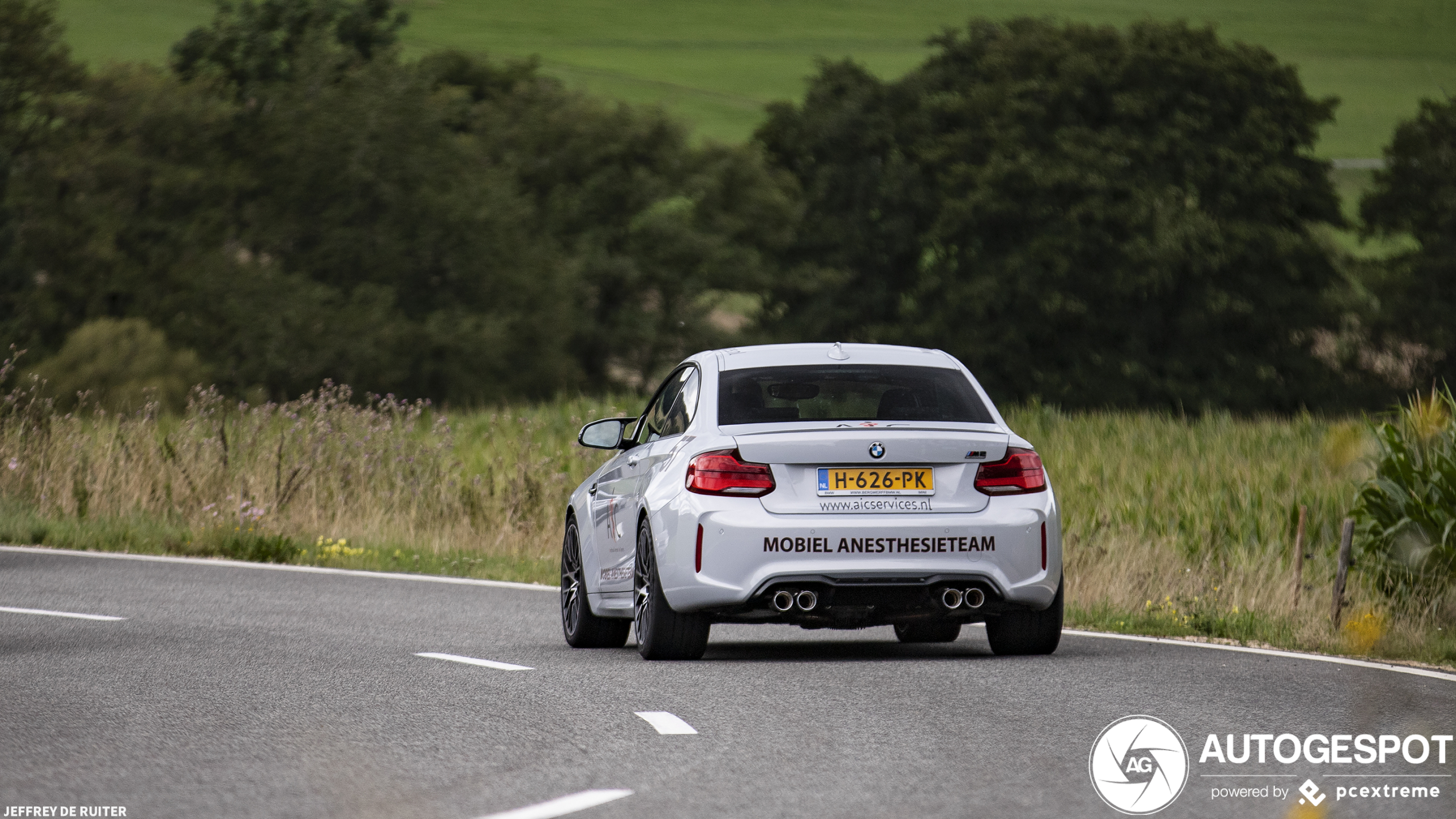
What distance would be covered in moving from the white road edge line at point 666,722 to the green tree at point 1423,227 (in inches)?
2108

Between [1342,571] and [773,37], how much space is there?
368 feet

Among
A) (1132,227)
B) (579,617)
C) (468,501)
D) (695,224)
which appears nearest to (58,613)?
(579,617)

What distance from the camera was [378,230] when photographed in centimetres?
6131

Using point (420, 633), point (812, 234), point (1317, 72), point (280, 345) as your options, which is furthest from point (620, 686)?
point (1317, 72)

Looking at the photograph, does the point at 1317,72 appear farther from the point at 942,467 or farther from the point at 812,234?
the point at 942,467

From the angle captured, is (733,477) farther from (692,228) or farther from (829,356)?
(692,228)

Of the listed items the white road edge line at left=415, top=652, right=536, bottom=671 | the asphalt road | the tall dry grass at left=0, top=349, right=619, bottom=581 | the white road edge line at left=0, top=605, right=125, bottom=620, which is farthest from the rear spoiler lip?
the tall dry grass at left=0, top=349, right=619, bottom=581

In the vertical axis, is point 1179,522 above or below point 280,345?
above

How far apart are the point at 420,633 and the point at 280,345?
48880mm

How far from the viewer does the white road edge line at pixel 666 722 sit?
8.02m

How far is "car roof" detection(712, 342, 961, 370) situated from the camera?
10.6m

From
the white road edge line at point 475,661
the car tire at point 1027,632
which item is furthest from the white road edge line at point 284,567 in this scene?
the car tire at point 1027,632

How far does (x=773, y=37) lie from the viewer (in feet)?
399

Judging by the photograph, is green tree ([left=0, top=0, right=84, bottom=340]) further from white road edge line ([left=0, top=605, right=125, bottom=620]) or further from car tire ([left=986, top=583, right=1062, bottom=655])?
car tire ([left=986, top=583, right=1062, bottom=655])
